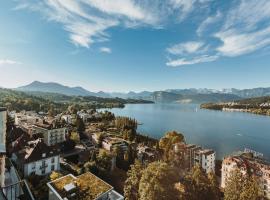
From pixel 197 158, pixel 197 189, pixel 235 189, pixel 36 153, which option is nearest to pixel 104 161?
pixel 36 153

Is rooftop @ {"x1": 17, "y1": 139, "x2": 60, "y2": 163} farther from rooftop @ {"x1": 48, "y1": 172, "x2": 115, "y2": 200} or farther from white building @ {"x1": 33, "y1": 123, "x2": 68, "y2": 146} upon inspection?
white building @ {"x1": 33, "y1": 123, "x2": 68, "y2": 146}

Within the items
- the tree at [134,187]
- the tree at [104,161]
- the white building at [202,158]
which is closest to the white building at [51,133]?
the tree at [104,161]

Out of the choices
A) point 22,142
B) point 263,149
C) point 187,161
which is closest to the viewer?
point 22,142

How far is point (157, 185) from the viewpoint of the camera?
1630 cm

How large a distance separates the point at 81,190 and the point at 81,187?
0.35 meters

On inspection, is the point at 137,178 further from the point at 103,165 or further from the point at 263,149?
the point at 263,149

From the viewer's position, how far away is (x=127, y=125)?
64062mm

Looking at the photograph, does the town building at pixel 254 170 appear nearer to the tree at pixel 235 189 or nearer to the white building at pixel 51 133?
the tree at pixel 235 189

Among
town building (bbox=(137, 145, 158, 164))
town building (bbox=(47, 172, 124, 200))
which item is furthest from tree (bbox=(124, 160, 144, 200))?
town building (bbox=(137, 145, 158, 164))

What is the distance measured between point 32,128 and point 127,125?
27791 millimetres

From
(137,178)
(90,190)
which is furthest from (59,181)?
(137,178)

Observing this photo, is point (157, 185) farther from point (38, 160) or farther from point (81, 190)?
point (38, 160)

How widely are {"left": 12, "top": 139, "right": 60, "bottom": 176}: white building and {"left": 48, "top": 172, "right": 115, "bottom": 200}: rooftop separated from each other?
29.2 ft

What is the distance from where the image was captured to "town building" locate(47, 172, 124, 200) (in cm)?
1445
